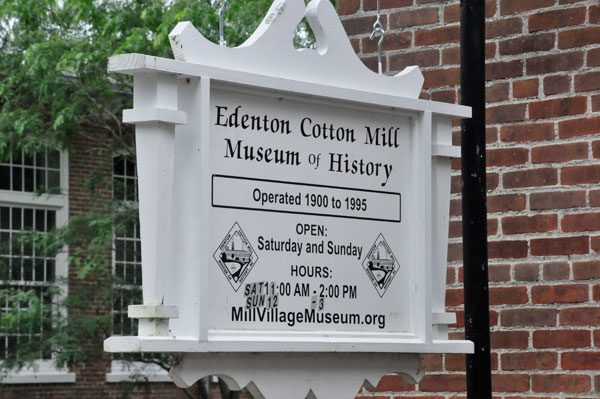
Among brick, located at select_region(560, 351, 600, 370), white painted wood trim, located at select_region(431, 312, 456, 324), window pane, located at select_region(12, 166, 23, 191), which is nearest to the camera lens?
white painted wood trim, located at select_region(431, 312, 456, 324)

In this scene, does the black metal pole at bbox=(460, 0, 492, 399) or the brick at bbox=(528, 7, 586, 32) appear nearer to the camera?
the black metal pole at bbox=(460, 0, 492, 399)

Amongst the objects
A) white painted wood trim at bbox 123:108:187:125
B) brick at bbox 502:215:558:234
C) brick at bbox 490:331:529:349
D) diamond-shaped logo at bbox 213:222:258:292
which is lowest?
brick at bbox 490:331:529:349

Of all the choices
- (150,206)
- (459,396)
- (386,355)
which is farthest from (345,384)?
(459,396)

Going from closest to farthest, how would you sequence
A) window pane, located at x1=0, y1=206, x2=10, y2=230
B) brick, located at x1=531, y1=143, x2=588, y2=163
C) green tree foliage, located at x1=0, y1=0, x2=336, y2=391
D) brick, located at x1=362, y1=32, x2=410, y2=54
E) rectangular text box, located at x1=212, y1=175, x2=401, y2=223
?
rectangular text box, located at x1=212, y1=175, x2=401, y2=223, brick, located at x1=531, y1=143, x2=588, y2=163, brick, located at x1=362, y1=32, x2=410, y2=54, green tree foliage, located at x1=0, y1=0, x2=336, y2=391, window pane, located at x1=0, y1=206, x2=10, y2=230

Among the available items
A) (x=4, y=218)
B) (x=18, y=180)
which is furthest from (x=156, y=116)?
(x=18, y=180)

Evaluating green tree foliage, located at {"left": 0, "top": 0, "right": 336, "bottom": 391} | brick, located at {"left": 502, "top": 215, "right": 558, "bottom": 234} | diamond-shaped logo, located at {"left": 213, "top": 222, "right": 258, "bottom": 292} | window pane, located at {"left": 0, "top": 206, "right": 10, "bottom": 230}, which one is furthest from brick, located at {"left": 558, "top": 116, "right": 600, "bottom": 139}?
window pane, located at {"left": 0, "top": 206, "right": 10, "bottom": 230}

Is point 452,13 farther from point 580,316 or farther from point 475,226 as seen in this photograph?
point 475,226

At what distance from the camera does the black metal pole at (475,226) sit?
3.45 meters

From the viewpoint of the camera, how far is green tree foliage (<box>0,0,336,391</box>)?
1380 cm

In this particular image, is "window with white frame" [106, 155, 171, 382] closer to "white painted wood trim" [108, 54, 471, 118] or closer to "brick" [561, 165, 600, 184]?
"brick" [561, 165, 600, 184]

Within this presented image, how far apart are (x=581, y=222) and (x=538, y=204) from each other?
0.64 ft

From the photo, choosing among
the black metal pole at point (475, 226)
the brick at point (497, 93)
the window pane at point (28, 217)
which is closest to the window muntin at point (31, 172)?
the window pane at point (28, 217)

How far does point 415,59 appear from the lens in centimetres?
486

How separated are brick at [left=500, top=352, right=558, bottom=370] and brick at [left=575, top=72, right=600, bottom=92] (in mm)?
1018
